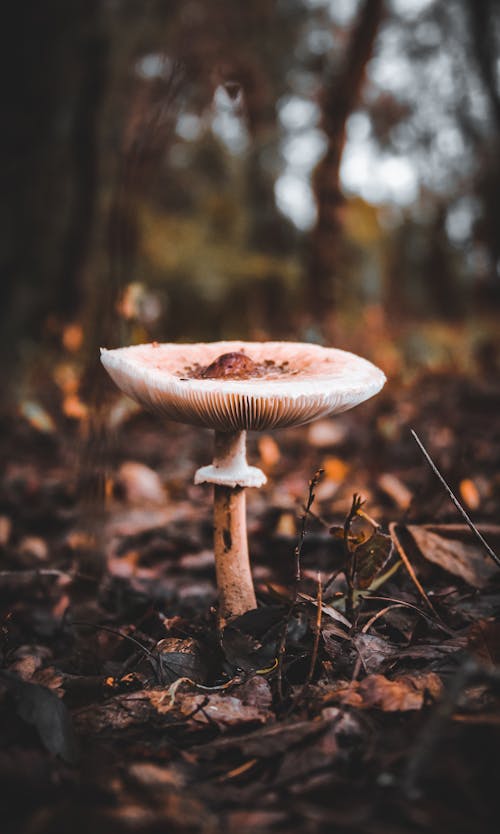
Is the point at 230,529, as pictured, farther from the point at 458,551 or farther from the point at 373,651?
the point at 458,551

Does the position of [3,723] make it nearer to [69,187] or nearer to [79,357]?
[79,357]

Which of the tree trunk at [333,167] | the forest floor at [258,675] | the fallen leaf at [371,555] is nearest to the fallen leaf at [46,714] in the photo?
the forest floor at [258,675]

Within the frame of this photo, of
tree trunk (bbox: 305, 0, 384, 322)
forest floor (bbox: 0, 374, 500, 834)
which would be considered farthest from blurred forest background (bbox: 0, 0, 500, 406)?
forest floor (bbox: 0, 374, 500, 834)

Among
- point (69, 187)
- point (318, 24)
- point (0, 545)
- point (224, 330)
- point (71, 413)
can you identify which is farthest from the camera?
point (224, 330)

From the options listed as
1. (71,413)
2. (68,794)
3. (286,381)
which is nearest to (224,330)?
(71,413)

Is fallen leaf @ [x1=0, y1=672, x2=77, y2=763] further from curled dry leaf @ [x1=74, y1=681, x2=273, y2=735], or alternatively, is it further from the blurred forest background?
the blurred forest background

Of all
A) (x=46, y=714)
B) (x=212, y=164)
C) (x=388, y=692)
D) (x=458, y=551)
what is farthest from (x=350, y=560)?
(x=212, y=164)

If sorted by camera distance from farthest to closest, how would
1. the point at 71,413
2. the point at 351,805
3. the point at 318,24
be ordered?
the point at 318,24 → the point at 71,413 → the point at 351,805
